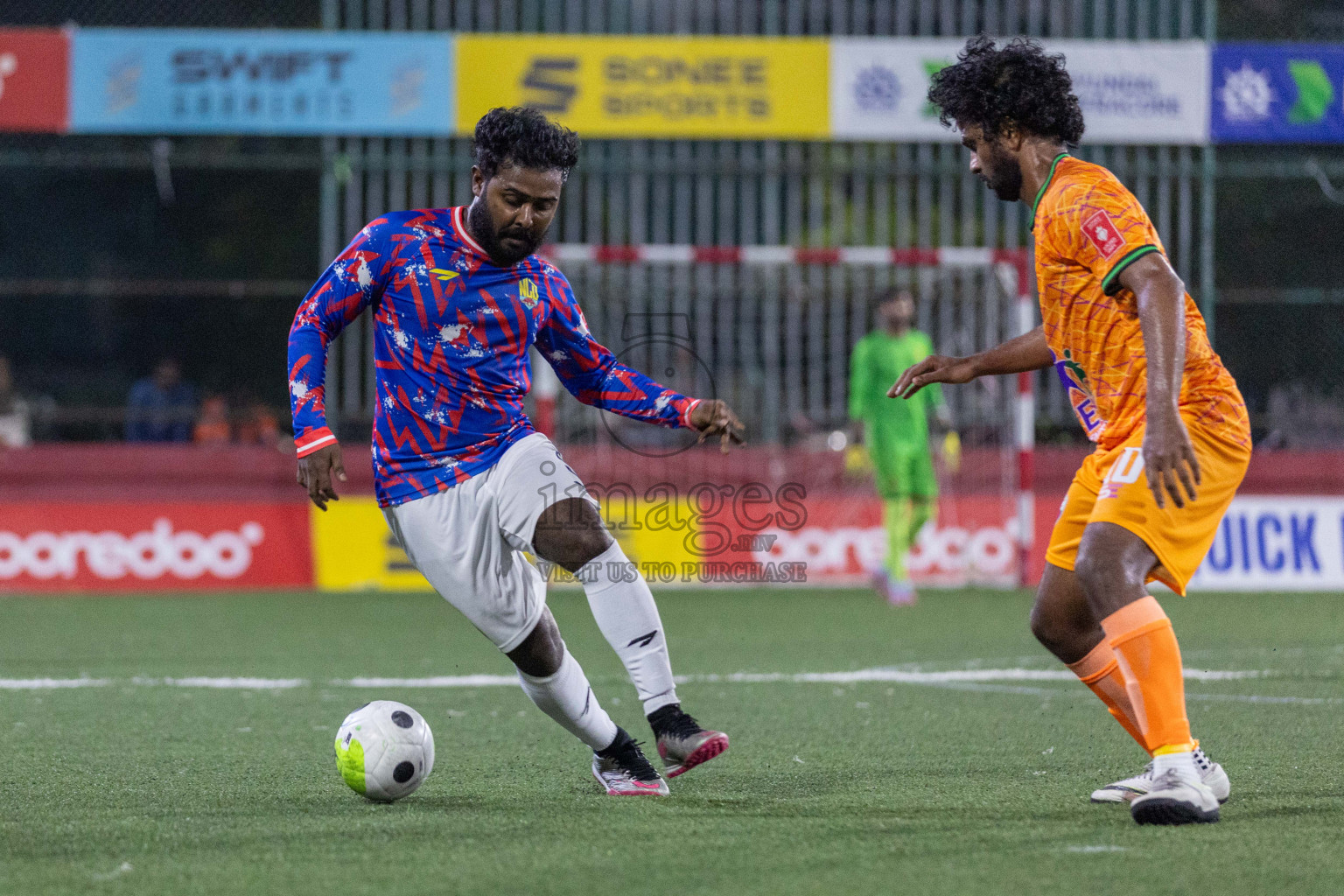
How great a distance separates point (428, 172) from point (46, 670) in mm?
7980

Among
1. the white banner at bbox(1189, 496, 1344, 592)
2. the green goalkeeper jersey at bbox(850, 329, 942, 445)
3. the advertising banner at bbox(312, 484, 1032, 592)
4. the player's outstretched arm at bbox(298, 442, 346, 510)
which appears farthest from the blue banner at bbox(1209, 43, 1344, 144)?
the player's outstretched arm at bbox(298, 442, 346, 510)

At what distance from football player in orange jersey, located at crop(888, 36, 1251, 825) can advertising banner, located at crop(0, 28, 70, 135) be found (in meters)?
11.8

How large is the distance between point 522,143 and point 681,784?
194cm

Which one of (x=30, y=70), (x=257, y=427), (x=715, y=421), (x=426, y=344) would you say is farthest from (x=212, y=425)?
(x=715, y=421)

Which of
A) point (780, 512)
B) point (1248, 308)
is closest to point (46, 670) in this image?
point (780, 512)

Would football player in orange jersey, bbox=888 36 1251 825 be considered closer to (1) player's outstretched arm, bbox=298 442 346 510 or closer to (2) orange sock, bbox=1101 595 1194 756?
(2) orange sock, bbox=1101 595 1194 756

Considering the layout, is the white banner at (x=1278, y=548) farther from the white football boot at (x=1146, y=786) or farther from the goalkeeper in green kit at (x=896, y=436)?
the white football boot at (x=1146, y=786)

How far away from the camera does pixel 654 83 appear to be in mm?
14594

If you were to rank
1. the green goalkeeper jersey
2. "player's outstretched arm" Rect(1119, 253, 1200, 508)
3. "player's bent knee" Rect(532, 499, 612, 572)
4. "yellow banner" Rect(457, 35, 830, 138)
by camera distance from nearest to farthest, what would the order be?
"player's outstretched arm" Rect(1119, 253, 1200, 508) → "player's bent knee" Rect(532, 499, 612, 572) → the green goalkeeper jersey → "yellow banner" Rect(457, 35, 830, 138)

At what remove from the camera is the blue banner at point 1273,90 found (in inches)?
588

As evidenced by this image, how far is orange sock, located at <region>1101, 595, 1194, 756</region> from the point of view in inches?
160

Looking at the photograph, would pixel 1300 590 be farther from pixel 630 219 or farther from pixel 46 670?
pixel 46 670

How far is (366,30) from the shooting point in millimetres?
14992

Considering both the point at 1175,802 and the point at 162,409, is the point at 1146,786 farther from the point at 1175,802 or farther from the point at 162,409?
the point at 162,409
